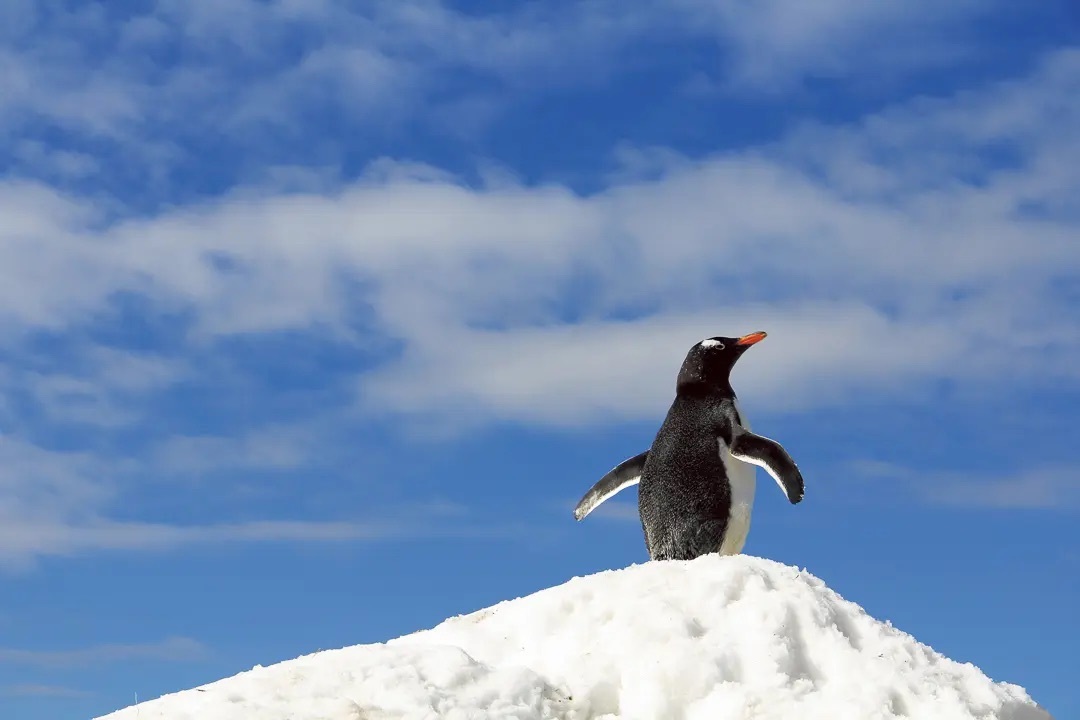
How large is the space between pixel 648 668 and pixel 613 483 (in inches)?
165

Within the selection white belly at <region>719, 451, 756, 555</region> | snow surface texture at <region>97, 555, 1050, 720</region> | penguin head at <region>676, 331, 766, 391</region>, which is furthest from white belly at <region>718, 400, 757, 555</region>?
snow surface texture at <region>97, 555, 1050, 720</region>

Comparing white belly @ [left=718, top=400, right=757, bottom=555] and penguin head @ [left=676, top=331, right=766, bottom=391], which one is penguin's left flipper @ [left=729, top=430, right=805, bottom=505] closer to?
white belly @ [left=718, top=400, right=757, bottom=555]

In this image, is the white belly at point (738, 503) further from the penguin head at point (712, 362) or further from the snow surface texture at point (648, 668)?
the snow surface texture at point (648, 668)

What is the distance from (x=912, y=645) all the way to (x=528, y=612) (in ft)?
8.25

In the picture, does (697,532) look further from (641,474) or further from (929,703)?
(929,703)

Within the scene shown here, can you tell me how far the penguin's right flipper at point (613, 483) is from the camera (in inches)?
401

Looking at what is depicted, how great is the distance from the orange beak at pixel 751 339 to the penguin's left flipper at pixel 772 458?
0.91m

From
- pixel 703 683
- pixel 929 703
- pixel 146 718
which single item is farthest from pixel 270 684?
pixel 929 703

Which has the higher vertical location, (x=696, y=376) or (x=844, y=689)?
(x=696, y=376)

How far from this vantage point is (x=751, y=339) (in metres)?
10.0

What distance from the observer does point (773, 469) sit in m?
9.19

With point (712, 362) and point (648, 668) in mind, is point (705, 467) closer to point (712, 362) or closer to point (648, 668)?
point (712, 362)

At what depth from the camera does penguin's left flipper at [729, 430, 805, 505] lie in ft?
29.8

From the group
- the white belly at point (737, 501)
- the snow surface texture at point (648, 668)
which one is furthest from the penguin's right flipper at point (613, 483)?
the snow surface texture at point (648, 668)
